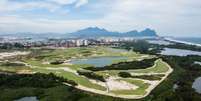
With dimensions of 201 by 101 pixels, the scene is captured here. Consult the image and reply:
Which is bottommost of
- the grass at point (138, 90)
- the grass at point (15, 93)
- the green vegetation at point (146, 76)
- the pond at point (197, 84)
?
the pond at point (197, 84)

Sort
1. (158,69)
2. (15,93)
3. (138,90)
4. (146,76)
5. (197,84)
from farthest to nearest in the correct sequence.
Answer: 1. (158,69)
2. (146,76)
3. (197,84)
4. (138,90)
5. (15,93)

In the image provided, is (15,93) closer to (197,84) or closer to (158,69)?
(197,84)

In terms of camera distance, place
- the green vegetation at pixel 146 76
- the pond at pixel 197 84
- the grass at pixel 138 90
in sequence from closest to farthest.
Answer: the grass at pixel 138 90 < the pond at pixel 197 84 < the green vegetation at pixel 146 76

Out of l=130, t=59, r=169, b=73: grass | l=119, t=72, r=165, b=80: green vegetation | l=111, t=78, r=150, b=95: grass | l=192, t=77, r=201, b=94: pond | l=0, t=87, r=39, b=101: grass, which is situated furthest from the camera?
l=130, t=59, r=169, b=73: grass

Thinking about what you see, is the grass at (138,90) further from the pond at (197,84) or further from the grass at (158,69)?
the grass at (158,69)

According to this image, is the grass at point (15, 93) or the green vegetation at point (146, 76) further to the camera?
the green vegetation at point (146, 76)

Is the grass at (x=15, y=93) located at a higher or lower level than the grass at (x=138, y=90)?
higher

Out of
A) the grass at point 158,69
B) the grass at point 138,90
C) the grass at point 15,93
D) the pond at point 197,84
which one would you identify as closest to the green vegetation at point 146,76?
the grass at point 138,90

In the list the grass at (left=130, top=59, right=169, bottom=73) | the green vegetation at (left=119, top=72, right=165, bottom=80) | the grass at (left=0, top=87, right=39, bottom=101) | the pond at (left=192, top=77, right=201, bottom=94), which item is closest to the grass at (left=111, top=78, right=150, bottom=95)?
the green vegetation at (left=119, top=72, right=165, bottom=80)

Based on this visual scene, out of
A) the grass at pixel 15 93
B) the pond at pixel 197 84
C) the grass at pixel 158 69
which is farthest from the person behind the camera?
the grass at pixel 158 69

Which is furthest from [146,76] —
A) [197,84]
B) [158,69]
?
Answer: [197,84]

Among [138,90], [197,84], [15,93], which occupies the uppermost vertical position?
[15,93]

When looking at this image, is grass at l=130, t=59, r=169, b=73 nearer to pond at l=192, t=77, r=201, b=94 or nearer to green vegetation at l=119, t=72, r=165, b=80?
green vegetation at l=119, t=72, r=165, b=80
